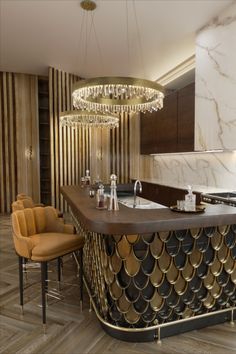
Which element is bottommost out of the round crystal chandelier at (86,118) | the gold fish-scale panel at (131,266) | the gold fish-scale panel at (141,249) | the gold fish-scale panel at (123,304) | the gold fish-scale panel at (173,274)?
the gold fish-scale panel at (123,304)

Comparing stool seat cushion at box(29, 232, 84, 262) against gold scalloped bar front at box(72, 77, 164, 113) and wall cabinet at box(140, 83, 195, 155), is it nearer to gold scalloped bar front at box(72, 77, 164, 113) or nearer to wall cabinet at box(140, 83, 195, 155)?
gold scalloped bar front at box(72, 77, 164, 113)

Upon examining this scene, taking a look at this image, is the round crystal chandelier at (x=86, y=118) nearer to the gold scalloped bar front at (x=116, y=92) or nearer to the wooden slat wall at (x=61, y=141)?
the gold scalloped bar front at (x=116, y=92)

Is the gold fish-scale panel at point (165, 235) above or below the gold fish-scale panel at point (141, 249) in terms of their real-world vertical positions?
above

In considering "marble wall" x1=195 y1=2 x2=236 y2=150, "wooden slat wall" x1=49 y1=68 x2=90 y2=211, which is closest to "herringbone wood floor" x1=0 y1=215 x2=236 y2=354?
"marble wall" x1=195 y1=2 x2=236 y2=150

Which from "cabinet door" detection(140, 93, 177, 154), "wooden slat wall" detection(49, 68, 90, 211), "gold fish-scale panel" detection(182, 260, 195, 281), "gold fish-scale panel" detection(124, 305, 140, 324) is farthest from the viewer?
"wooden slat wall" detection(49, 68, 90, 211)

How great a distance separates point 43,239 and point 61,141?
4.46 metres

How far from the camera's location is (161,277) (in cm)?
211

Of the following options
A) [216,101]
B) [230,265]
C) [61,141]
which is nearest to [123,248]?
[230,265]

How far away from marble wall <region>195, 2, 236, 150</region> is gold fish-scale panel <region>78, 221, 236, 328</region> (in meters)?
1.95

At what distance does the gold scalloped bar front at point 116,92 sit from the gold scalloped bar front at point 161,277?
1615mm

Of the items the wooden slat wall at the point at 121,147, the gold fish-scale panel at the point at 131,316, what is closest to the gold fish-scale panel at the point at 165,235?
the gold fish-scale panel at the point at 131,316

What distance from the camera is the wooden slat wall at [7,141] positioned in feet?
22.6

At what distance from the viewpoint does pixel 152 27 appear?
4.35 metres

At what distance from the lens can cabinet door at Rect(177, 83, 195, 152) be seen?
15.8 feet
